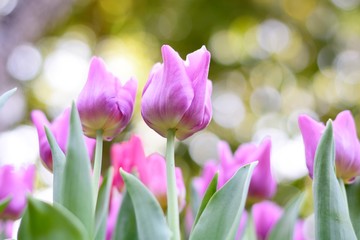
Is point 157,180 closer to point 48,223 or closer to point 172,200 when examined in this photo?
point 172,200

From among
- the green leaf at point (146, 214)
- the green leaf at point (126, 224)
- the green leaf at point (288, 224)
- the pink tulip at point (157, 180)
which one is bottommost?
the green leaf at point (288, 224)

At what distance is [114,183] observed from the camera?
2.28 feet

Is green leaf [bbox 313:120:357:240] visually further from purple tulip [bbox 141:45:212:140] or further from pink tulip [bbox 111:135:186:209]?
pink tulip [bbox 111:135:186:209]

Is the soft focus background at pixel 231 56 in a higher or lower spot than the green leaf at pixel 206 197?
lower

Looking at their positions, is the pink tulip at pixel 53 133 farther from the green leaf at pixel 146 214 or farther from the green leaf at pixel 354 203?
the green leaf at pixel 354 203

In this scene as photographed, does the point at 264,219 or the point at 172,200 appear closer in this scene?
the point at 172,200

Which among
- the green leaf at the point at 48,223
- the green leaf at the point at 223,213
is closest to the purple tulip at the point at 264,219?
the green leaf at the point at 223,213

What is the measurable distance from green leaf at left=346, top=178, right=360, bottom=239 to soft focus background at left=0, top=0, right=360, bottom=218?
408cm

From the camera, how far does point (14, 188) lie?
2.31 ft

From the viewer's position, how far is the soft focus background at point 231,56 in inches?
196

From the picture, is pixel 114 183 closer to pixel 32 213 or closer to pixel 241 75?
pixel 32 213

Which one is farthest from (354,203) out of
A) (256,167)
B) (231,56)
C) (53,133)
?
(231,56)

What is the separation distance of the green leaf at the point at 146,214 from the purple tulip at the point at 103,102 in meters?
0.09

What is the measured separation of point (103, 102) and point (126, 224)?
0.11 meters
